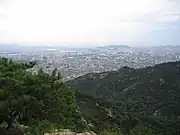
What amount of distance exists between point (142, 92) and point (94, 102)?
38391mm

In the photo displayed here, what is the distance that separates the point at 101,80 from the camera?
5143 inches

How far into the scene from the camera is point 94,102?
236 ft

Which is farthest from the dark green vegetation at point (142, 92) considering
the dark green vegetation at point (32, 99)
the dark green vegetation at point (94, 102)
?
the dark green vegetation at point (32, 99)

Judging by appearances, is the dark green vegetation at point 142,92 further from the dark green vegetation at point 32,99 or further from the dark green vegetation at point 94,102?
the dark green vegetation at point 32,99

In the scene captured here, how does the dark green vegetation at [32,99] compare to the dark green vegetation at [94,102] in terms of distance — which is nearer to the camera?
the dark green vegetation at [32,99]

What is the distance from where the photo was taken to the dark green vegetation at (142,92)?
78.4 metres

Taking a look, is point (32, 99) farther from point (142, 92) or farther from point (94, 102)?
point (142, 92)

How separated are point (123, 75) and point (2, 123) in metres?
120

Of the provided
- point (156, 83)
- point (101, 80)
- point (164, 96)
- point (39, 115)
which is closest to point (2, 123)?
point (39, 115)

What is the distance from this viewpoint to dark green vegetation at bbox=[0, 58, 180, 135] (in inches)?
524

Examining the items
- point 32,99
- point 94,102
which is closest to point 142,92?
point 94,102

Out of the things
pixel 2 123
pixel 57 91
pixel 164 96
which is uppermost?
pixel 57 91

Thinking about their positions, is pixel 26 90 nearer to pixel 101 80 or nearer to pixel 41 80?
pixel 41 80

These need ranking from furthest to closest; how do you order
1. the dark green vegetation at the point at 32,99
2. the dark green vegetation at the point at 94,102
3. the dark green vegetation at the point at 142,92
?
the dark green vegetation at the point at 142,92
the dark green vegetation at the point at 94,102
the dark green vegetation at the point at 32,99
